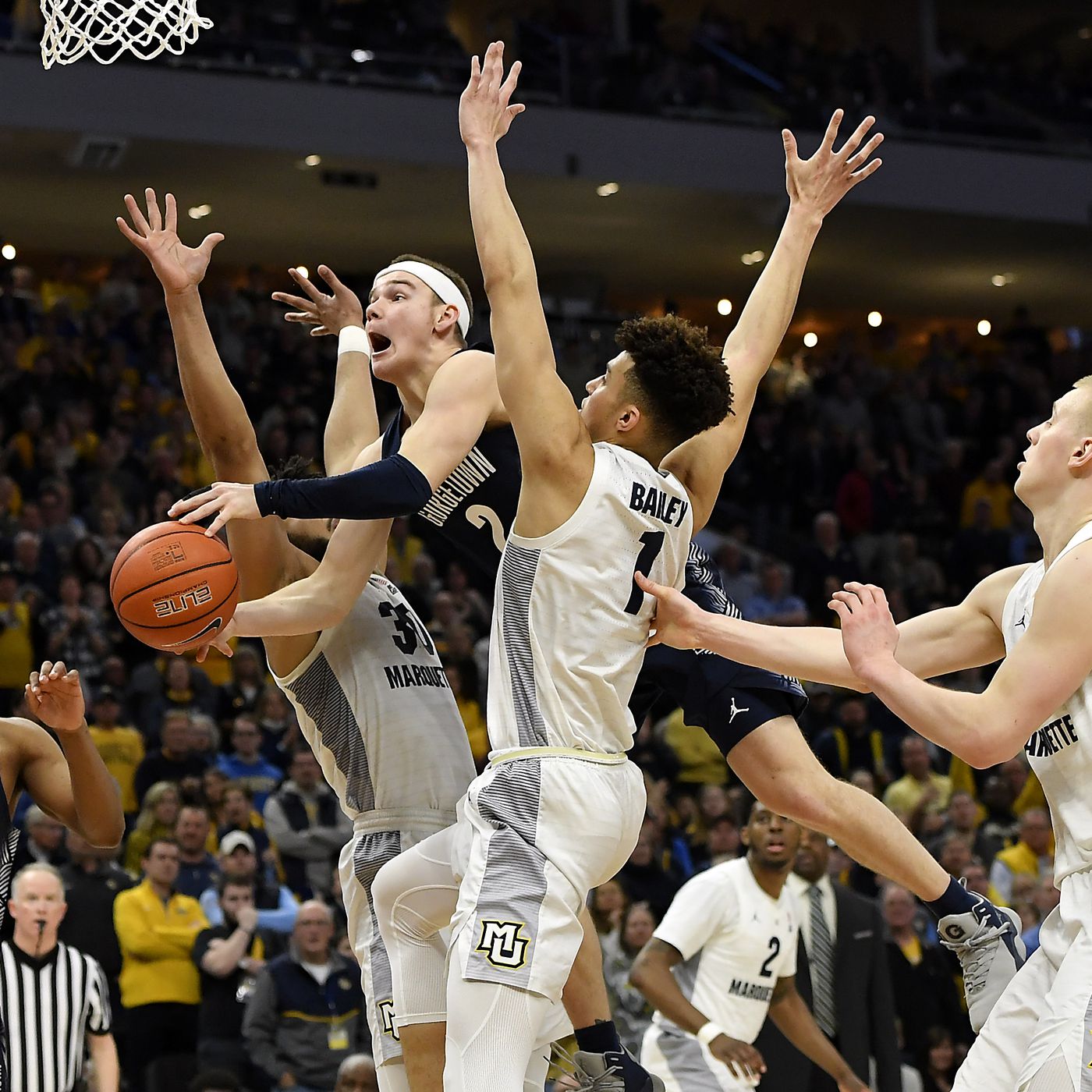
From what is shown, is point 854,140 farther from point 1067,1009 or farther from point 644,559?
point 1067,1009

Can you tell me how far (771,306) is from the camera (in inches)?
223

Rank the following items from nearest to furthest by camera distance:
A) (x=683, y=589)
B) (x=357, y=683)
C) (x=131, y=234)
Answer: (x=131, y=234), (x=683, y=589), (x=357, y=683)

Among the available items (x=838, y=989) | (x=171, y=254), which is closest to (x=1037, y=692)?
(x=171, y=254)

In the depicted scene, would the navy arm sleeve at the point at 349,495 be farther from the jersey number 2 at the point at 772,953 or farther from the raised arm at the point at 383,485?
the jersey number 2 at the point at 772,953

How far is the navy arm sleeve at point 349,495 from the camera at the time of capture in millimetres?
4504

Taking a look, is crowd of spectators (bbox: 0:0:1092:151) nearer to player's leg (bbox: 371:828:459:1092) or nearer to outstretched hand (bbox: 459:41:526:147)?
outstretched hand (bbox: 459:41:526:147)

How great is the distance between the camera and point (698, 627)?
450 centimetres

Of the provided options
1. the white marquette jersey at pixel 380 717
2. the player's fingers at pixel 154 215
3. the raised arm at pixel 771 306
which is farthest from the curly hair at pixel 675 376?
the player's fingers at pixel 154 215

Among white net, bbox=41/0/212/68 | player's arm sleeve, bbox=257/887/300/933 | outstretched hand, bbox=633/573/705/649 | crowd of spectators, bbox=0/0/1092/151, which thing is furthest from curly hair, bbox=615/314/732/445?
crowd of spectators, bbox=0/0/1092/151

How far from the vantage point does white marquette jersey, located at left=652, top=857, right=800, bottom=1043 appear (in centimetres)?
787

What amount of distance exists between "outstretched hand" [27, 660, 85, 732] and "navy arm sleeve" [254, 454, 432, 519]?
1124mm

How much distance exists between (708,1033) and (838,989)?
136 cm

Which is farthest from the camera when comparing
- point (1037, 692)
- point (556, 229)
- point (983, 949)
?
point (556, 229)

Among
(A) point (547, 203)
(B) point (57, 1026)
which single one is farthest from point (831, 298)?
(B) point (57, 1026)
